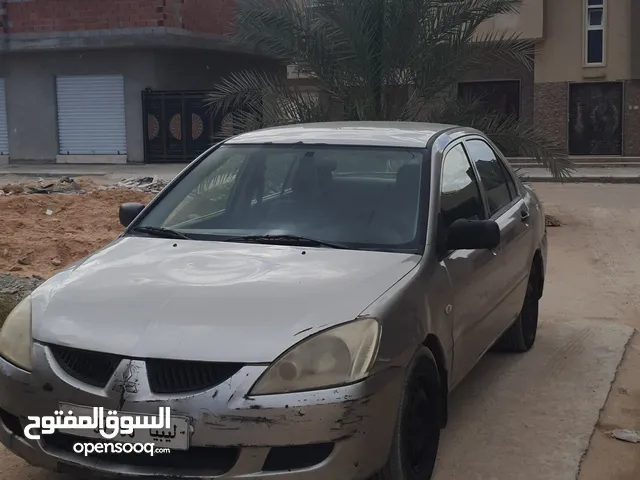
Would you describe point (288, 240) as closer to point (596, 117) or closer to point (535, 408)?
point (535, 408)

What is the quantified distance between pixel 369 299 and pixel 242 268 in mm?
613

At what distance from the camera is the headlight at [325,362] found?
3.23m

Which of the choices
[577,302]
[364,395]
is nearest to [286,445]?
[364,395]

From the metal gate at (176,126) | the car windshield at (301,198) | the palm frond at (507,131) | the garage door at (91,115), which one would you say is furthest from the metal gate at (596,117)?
the car windshield at (301,198)

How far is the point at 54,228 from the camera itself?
11.2 m

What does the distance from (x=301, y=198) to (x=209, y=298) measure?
117 cm

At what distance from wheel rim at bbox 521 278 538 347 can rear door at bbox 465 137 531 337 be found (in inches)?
13.2

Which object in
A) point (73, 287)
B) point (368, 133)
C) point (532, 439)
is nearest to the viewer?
point (73, 287)

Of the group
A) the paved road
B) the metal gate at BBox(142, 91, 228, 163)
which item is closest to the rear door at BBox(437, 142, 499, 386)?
the paved road

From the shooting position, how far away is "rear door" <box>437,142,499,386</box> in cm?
437

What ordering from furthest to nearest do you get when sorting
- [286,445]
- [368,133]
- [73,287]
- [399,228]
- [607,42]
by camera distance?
[607,42], [368,133], [399,228], [73,287], [286,445]

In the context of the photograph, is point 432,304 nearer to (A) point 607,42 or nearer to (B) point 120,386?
(B) point 120,386

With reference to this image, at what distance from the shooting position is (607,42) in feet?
79.0

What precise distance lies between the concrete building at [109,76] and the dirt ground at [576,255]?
13047 millimetres
